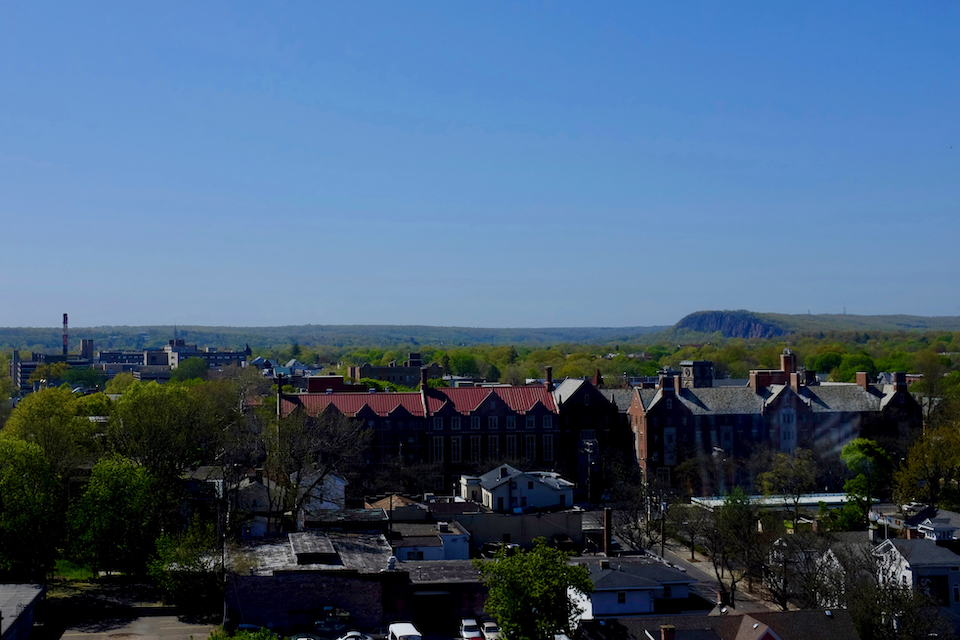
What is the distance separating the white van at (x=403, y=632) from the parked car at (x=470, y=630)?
2.22 meters

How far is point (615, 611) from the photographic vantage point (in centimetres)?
4562

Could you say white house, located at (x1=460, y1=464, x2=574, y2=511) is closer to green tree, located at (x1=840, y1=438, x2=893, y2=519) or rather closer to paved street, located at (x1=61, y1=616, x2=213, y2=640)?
green tree, located at (x1=840, y1=438, x2=893, y2=519)

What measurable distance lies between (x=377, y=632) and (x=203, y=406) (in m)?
31.3

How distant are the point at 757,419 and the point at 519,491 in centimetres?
2775

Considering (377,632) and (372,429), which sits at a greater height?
(372,429)

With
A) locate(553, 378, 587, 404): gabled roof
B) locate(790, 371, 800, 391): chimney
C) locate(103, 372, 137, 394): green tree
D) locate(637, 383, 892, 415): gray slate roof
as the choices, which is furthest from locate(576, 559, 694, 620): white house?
locate(103, 372, 137, 394): green tree

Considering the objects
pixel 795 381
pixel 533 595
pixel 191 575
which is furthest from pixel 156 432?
pixel 795 381

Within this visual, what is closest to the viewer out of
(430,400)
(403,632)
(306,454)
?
(403,632)

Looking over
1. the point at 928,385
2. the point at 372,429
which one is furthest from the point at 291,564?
the point at 928,385

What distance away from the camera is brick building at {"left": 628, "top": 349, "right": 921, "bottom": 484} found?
83438mm

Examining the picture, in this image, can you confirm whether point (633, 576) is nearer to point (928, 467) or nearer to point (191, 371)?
point (928, 467)

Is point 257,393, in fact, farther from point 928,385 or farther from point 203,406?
point 928,385

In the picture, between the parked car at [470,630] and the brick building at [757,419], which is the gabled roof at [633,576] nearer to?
the parked car at [470,630]

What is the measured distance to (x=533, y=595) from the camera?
3772cm
